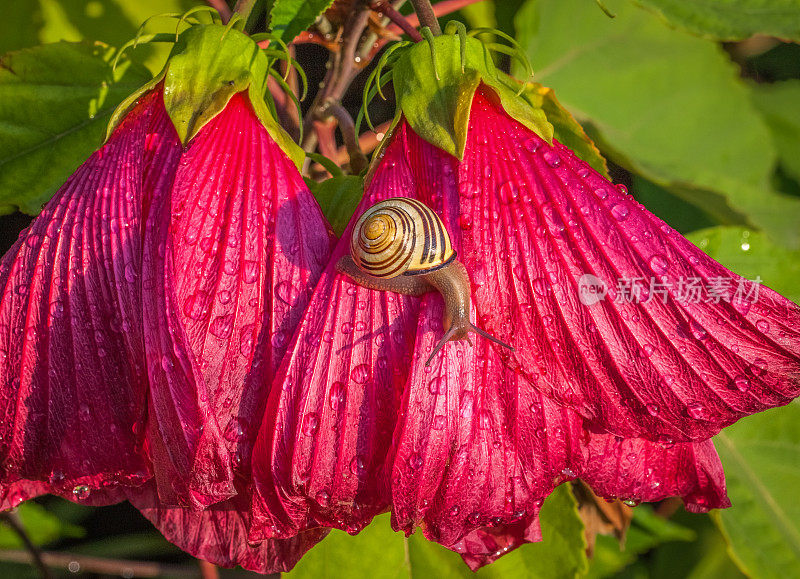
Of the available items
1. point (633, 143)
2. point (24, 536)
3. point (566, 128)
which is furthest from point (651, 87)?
point (24, 536)

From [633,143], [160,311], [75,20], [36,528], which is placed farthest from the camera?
[36,528]

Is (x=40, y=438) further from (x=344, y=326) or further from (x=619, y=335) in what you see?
(x=619, y=335)

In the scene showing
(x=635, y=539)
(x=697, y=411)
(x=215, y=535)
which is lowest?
(x=635, y=539)

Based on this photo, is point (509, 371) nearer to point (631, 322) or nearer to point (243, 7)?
point (631, 322)

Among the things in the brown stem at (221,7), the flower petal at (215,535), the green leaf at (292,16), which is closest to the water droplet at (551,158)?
the green leaf at (292,16)

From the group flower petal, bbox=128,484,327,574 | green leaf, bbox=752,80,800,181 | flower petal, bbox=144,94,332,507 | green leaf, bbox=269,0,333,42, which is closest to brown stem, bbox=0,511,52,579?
flower petal, bbox=128,484,327,574

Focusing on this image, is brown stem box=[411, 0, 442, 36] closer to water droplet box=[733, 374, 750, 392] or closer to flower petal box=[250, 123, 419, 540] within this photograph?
flower petal box=[250, 123, 419, 540]
